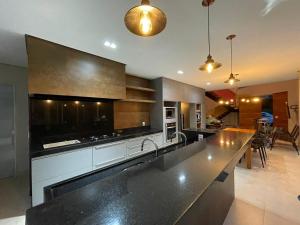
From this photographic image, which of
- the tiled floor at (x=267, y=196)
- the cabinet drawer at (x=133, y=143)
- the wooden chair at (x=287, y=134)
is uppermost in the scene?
the cabinet drawer at (x=133, y=143)

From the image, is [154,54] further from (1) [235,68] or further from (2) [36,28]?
(1) [235,68]

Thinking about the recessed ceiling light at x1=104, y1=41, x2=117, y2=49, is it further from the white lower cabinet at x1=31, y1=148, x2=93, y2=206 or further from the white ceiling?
the white lower cabinet at x1=31, y1=148, x2=93, y2=206

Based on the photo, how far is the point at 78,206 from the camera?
729mm

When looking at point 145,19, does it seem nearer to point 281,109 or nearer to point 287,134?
point 287,134

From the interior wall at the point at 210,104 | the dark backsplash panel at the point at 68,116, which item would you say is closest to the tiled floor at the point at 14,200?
the dark backsplash panel at the point at 68,116

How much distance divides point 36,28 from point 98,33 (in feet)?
2.36

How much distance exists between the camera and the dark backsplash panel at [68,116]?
2652 millimetres

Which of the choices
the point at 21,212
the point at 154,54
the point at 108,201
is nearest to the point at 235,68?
the point at 154,54

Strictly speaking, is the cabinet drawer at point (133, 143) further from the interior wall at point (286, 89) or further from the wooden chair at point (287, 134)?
the interior wall at point (286, 89)

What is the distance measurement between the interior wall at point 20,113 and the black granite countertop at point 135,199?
339cm

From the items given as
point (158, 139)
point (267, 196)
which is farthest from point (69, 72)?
point (267, 196)

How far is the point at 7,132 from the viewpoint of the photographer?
10.4 feet

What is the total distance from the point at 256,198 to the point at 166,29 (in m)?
2.82

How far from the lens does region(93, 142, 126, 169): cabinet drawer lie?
265 centimetres
